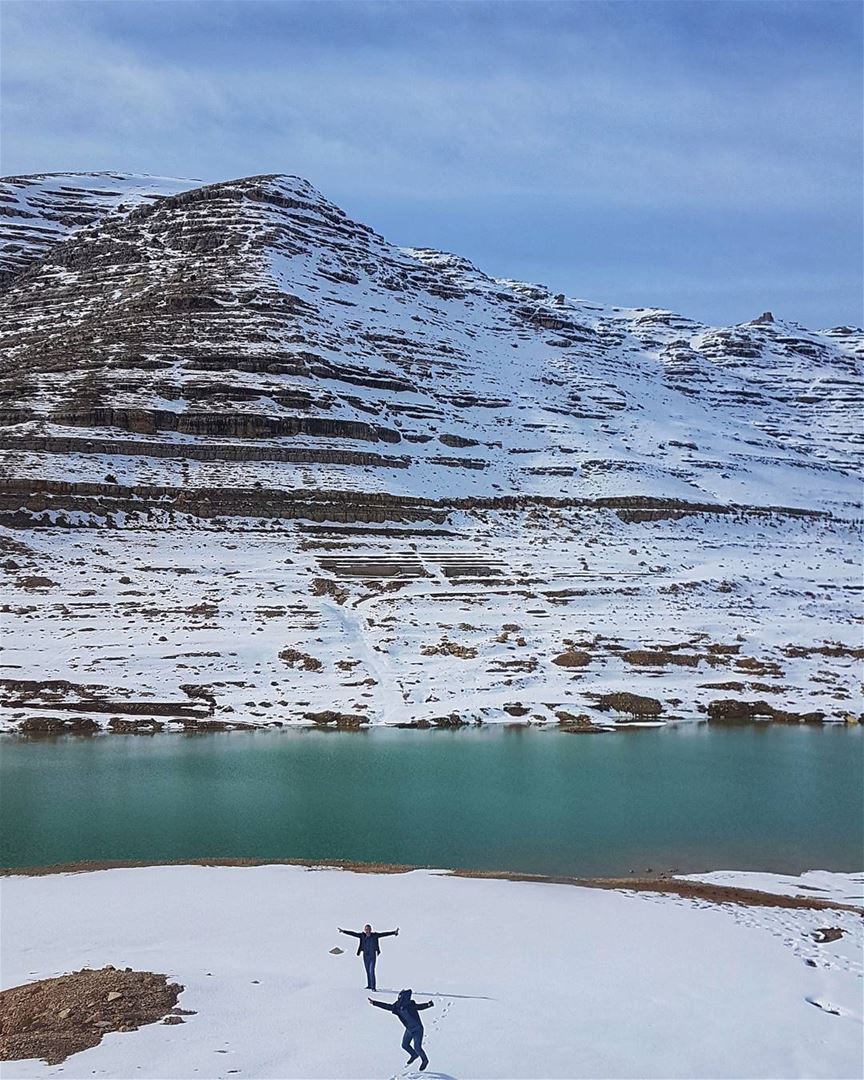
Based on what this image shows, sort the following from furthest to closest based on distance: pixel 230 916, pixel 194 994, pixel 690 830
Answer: pixel 690 830, pixel 230 916, pixel 194 994

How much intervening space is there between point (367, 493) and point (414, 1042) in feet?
231

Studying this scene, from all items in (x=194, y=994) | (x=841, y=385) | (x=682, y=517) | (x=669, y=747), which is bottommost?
(x=669, y=747)

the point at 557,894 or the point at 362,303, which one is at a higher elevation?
the point at 362,303

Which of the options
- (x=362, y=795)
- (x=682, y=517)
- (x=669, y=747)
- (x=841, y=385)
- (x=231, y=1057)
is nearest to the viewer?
(x=231, y=1057)

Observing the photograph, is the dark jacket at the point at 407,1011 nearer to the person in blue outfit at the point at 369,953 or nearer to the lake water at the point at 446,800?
the person in blue outfit at the point at 369,953

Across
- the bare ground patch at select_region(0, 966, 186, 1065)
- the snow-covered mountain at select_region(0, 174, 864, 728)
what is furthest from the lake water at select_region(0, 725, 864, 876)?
the bare ground patch at select_region(0, 966, 186, 1065)

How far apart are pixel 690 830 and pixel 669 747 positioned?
1061cm

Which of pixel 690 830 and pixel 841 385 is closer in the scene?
pixel 690 830

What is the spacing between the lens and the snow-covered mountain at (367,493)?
44812mm

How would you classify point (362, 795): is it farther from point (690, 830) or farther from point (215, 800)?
point (690, 830)

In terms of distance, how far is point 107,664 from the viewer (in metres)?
42.5

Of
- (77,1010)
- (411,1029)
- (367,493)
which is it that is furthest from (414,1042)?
(367,493)

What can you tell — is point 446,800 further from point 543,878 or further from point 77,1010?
point 77,1010

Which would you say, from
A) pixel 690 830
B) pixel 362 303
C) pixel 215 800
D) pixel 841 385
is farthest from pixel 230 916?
pixel 841 385
